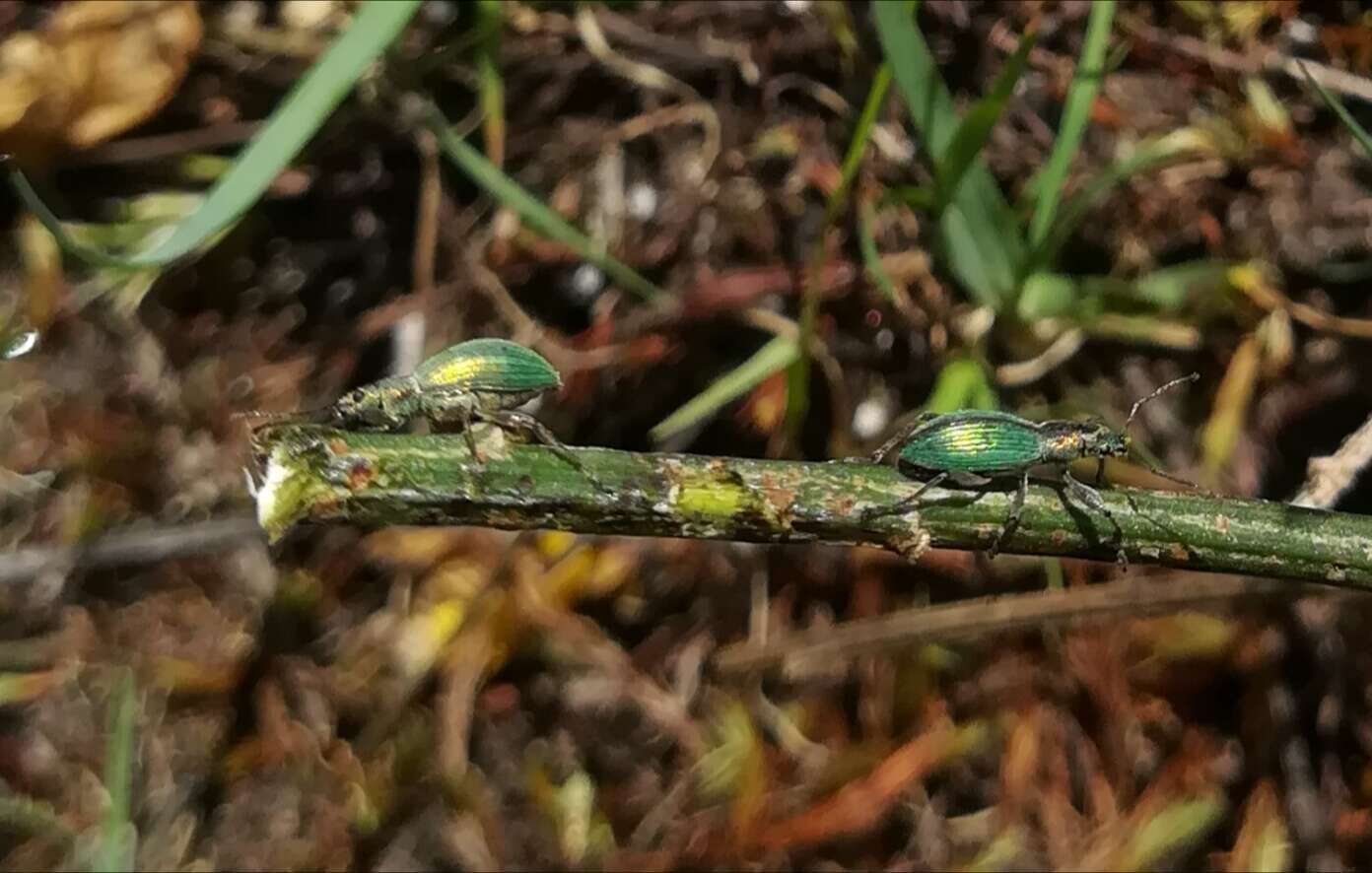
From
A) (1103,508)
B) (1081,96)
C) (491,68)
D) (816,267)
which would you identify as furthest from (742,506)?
(491,68)

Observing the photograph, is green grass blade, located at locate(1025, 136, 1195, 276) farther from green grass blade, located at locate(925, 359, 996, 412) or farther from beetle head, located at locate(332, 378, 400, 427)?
beetle head, located at locate(332, 378, 400, 427)

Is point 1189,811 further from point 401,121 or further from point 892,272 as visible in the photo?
point 401,121

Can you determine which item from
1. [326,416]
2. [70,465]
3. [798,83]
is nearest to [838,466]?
[326,416]

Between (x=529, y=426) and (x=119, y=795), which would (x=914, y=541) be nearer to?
(x=529, y=426)

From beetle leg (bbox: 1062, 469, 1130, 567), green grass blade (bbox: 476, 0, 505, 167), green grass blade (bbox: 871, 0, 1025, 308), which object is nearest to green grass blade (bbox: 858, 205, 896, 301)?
green grass blade (bbox: 871, 0, 1025, 308)

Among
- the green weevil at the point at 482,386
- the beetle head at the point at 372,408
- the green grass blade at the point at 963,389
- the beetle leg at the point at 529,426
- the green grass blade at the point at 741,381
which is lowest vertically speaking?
the green grass blade at the point at 741,381

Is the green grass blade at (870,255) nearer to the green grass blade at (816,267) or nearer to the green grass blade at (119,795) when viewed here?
the green grass blade at (816,267)

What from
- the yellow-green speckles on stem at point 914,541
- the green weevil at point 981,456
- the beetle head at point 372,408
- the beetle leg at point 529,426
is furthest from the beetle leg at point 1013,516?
the beetle head at point 372,408
